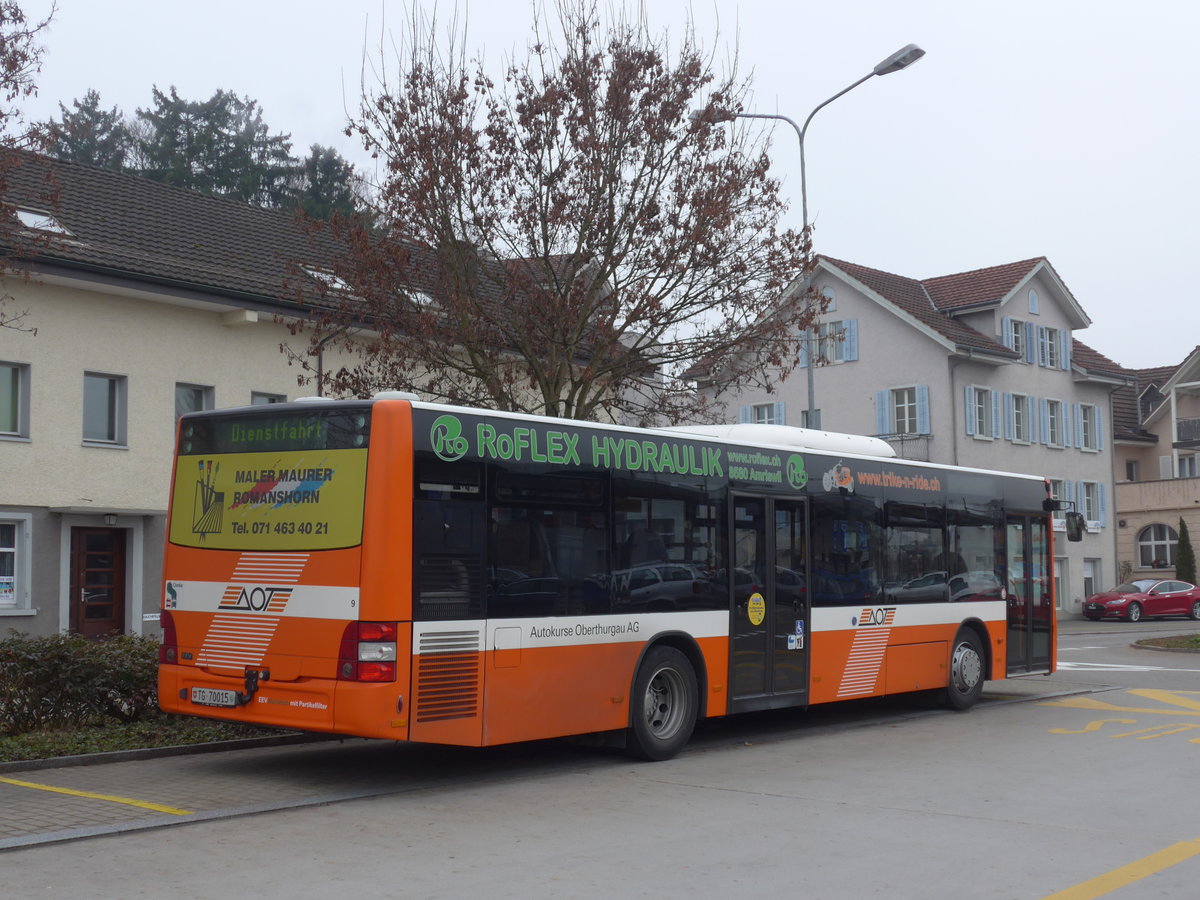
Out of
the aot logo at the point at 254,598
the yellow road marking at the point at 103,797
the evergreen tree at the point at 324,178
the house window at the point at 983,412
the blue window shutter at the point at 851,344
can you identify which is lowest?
the yellow road marking at the point at 103,797

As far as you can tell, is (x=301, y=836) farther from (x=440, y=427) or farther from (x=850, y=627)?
(x=850, y=627)

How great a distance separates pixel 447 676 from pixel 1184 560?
168 ft

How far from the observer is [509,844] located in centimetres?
834

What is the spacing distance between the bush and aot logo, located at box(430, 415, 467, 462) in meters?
4.02

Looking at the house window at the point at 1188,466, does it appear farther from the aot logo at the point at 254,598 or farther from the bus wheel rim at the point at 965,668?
the aot logo at the point at 254,598

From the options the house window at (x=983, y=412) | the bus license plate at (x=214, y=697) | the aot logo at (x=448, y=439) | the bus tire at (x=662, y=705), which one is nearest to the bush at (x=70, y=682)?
the bus license plate at (x=214, y=697)

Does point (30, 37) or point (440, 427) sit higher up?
point (30, 37)

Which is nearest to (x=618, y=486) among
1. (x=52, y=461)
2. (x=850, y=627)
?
(x=850, y=627)

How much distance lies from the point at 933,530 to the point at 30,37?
10296 millimetres

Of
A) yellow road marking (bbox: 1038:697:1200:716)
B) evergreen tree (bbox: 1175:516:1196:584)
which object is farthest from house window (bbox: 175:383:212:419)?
evergreen tree (bbox: 1175:516:1196:584)

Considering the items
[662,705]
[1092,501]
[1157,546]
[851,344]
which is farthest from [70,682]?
[1157,546]

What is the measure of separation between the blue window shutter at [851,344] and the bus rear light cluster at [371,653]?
4173 centimetres

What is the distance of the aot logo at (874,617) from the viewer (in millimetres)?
14680

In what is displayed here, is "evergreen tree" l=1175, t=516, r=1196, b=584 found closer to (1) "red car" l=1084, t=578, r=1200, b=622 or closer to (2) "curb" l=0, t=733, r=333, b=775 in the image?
(1) "red car" l=1084, t=578, r=1200, b=622
